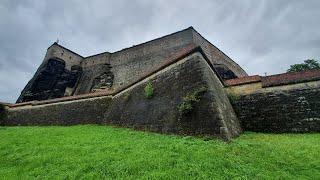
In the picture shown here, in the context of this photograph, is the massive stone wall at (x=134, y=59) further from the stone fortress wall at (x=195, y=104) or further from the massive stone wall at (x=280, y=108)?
the massive stone wall at (x=280, y=108)

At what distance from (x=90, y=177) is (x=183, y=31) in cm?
1890

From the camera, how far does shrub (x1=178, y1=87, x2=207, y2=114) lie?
328 inches

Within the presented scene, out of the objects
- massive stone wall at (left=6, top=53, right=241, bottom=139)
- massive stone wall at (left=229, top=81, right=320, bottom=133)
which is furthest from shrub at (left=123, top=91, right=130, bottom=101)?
massive stone wall at (left=229, top=81, right=320, bottom=133)

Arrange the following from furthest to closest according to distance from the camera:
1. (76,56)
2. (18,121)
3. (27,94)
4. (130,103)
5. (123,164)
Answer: (76,56) < (27,94) < (18,121) < (130,103) < (123,164)

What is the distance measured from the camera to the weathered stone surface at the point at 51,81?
2692 centimetres

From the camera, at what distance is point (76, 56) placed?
106 feet

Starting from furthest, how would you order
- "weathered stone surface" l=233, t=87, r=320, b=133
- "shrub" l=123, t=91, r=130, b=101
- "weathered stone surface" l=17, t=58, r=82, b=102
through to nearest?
1. "weathered stone surface" l=17, t=58, r=82, b=102
2. "shrub" l=123, t=91, r=130, b=101
3. "weathered stone surface" l=233, t=87, r=320, b=133

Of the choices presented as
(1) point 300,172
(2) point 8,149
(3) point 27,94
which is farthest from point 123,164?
(3) point 27,94

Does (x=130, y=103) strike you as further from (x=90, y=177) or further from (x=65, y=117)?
(x=90, y=177)

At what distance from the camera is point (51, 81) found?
28.8 meters

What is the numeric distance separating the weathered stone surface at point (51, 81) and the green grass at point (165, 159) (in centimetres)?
2037

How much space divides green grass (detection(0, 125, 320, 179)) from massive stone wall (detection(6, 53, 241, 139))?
81cm

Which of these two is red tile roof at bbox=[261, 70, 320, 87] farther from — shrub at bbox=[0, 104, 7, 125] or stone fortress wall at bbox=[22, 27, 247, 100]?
shrub at bbox=[0, 104, 7, 125]

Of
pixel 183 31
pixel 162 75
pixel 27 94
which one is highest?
pixel 183 31
